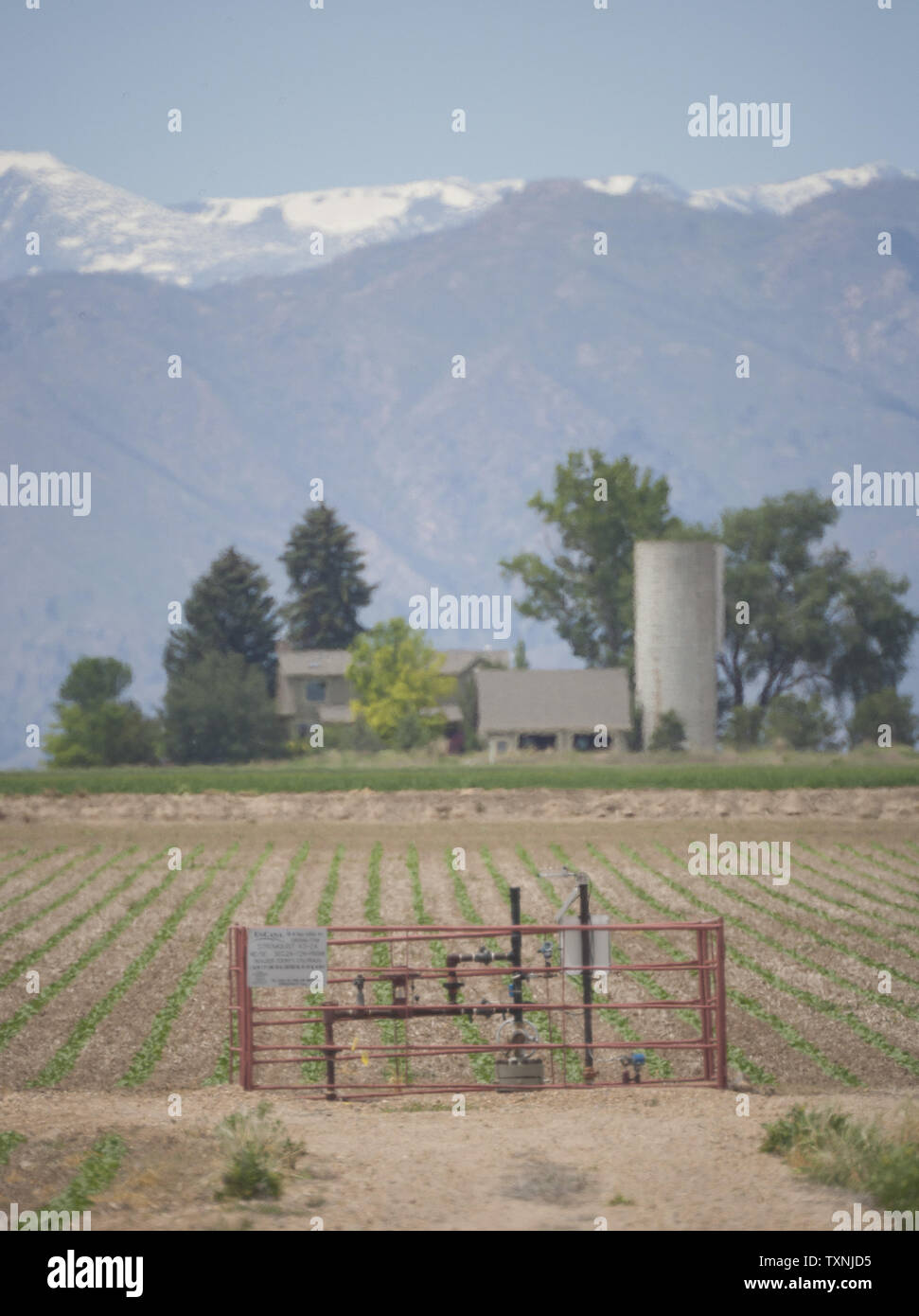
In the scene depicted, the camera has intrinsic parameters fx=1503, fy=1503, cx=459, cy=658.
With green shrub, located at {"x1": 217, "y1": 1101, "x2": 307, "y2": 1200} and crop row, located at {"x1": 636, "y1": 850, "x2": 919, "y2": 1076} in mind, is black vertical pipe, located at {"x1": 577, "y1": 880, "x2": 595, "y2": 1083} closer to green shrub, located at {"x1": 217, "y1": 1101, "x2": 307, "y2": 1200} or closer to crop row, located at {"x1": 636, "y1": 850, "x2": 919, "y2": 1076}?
crop row, located at {"x1": 636, "y1": 850, "x2": 919, "y2": 1076}

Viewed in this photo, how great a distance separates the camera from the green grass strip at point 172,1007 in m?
18.2

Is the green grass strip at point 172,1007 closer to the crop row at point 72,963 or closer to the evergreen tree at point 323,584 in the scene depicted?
the crop row at point 72,963

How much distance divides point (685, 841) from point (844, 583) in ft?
225

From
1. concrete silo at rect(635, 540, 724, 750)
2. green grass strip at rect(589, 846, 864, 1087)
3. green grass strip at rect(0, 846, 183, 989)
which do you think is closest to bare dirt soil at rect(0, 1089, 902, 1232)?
green grass strip at rect(589, 846, 864, 1087)

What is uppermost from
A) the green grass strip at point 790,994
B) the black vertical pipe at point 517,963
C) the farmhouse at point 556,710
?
the farmhouse at point 556,710

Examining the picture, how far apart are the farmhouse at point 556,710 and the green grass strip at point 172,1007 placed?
196 feet

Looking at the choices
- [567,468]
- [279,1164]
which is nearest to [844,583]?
[567,468]

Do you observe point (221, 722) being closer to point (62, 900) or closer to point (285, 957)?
point (62, 900)

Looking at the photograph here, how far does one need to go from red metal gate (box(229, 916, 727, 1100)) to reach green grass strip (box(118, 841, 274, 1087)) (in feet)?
3.31

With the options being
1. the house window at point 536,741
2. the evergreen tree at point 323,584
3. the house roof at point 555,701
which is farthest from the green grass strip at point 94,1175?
the evergreen tree at point 323,584

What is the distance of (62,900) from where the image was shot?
3234 centimetres

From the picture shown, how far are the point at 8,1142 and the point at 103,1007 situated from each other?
9.05 m

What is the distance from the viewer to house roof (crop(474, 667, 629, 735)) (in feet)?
299
